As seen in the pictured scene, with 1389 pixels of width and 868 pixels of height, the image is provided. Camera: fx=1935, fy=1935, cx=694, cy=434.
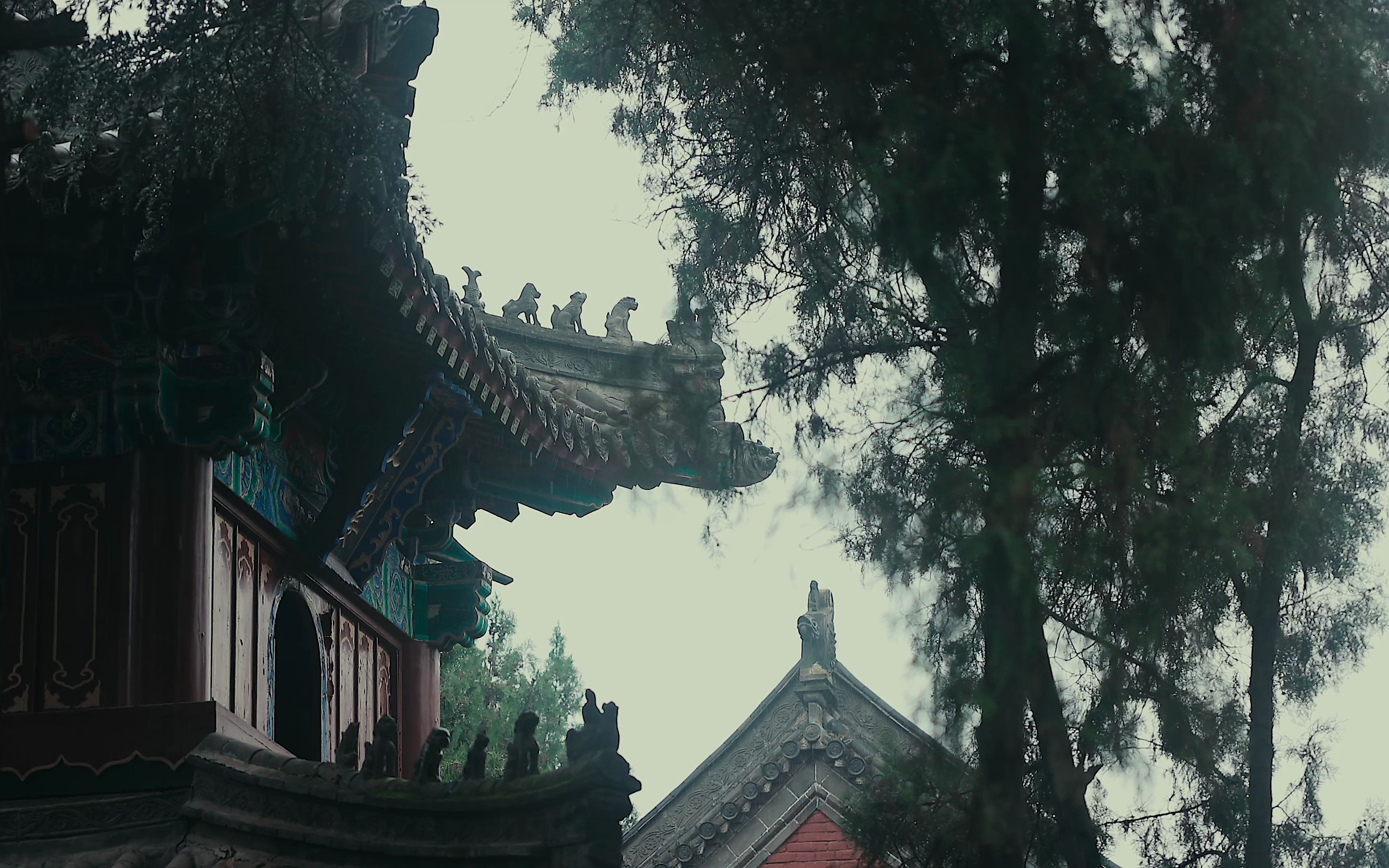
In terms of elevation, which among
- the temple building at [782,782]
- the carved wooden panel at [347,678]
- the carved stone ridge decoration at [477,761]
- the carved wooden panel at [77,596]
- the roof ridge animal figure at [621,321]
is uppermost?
the roof ridge animal figure at [621,321]

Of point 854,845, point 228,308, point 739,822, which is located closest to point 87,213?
point 228,308

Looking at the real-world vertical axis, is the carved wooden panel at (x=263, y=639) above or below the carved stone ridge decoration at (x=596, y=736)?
above

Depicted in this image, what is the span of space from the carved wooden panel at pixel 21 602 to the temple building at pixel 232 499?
10 mm

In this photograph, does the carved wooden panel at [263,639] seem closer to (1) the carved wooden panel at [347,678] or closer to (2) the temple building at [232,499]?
(2) the temple building at [232,499]

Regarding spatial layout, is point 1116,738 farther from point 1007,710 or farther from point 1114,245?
point 1114,245

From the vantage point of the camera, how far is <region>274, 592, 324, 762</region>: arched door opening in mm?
8852

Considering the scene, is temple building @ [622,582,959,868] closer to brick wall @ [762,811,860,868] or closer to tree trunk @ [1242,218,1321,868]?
brick wall @ [762,811,860,868]

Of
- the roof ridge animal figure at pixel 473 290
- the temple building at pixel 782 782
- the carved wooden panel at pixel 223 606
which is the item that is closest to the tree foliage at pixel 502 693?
the temple building at pixel 782 782

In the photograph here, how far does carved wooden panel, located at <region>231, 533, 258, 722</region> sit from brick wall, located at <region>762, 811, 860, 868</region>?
706 centimetres

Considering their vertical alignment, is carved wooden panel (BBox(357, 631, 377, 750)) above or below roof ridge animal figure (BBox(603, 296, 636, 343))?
below

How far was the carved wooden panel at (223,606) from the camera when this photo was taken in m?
7.57

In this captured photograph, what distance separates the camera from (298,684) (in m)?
8.93

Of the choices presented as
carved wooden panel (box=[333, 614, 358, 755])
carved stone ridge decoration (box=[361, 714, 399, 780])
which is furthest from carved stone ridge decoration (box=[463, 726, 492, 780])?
carved wooden panel (box=[333, 614, 358, 755])

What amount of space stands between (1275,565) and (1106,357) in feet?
2.55
